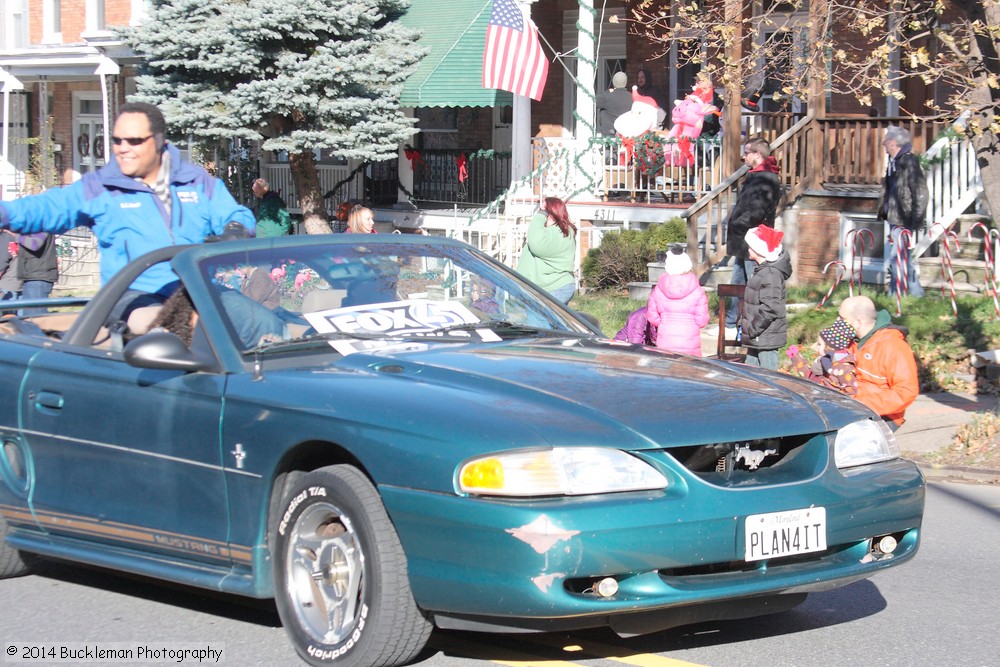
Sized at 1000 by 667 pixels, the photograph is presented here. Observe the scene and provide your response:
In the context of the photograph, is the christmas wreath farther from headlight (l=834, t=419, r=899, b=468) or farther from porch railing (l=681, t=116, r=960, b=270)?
headlight (l=834, t=419, r=899, b=468)

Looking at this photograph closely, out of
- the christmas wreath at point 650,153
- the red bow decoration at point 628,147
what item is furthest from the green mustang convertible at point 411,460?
the red bow decoration at point 628,147

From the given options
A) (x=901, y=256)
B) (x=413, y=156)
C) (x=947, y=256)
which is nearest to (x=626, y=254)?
(x=901, y=256)

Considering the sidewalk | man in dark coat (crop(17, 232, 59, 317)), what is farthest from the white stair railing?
man in dark coat (crop(17, 232, 59, 317))

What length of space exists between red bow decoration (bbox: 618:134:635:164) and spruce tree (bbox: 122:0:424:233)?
147 inches

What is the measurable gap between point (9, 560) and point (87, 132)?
27742 millimetres

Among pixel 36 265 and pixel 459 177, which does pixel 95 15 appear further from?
pixel 36 265

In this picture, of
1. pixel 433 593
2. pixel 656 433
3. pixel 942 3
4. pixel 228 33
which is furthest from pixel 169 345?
pixel 228 33

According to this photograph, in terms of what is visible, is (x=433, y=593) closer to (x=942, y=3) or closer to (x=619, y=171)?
(x=942, y=3)

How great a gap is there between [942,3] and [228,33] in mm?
13566

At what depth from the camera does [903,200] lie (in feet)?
46.4

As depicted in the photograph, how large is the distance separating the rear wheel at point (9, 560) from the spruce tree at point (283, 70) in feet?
47.3

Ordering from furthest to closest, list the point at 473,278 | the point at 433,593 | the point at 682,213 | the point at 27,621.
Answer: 1. the point at 682,213
2. the point at 473,278
3. the point at 27,621
4. the point at 433,593

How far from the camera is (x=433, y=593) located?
430 cm

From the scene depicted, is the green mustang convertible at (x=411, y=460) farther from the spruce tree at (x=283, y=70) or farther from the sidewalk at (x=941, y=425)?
the spruce tree at (x=283, y=70)
